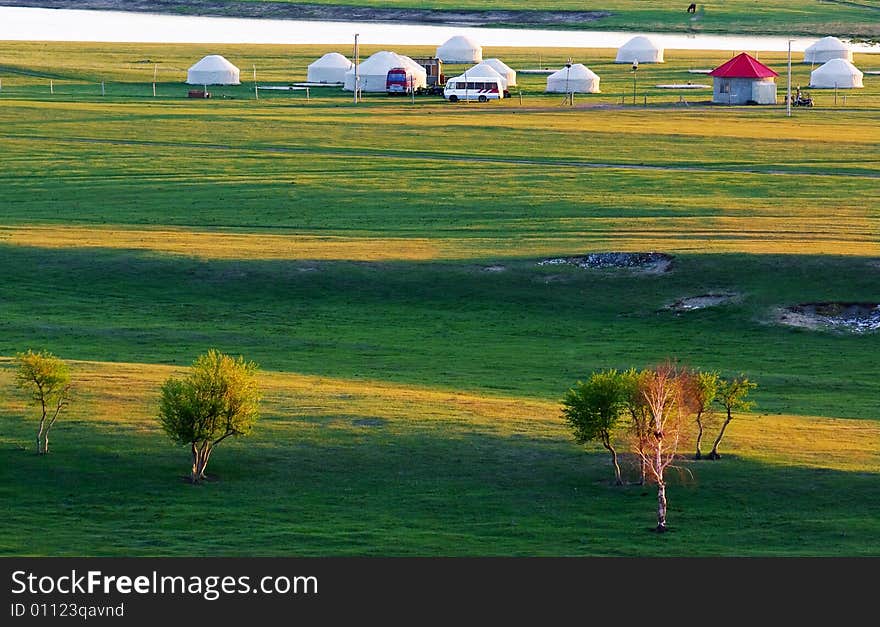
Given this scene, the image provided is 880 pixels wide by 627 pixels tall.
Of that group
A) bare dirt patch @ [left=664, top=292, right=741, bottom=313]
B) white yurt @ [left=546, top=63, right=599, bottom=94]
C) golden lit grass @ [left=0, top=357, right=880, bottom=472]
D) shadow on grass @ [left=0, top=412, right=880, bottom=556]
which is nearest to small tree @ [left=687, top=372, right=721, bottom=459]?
golden lit grass @ [left=0, top=357, right=880, bottom=472]

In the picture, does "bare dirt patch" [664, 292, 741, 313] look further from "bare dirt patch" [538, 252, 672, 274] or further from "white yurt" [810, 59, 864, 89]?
"white yurt" [810, 59, 864, 89]

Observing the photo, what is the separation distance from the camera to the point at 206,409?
42906 mm

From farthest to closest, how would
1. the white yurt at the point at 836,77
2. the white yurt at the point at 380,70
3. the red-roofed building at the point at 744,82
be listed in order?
the white yurt at the point at 836,77, the white yurt at the point at 380,70, the red-roofed building at the point at 744,82

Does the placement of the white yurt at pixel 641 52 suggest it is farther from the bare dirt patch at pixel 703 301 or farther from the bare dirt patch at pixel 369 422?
the bare dirt patch at pixel 369 422

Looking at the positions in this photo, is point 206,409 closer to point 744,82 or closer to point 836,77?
point 744,82

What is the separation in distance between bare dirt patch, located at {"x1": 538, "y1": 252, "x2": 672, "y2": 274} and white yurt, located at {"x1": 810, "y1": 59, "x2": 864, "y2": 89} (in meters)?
97.1

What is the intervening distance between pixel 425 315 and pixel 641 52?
129703 millimetres

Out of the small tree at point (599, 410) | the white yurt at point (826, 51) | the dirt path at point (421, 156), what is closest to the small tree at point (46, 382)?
the small tree at point (599, 410)

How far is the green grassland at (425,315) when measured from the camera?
40.2 m

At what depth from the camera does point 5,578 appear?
3375 centimetres

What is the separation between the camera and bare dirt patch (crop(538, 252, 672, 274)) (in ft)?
228

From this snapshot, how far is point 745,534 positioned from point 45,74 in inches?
5392

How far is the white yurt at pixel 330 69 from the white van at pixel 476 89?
14.3 metres

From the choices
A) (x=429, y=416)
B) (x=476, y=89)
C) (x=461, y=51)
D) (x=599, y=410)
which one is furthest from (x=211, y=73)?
(x=599, y=410)
